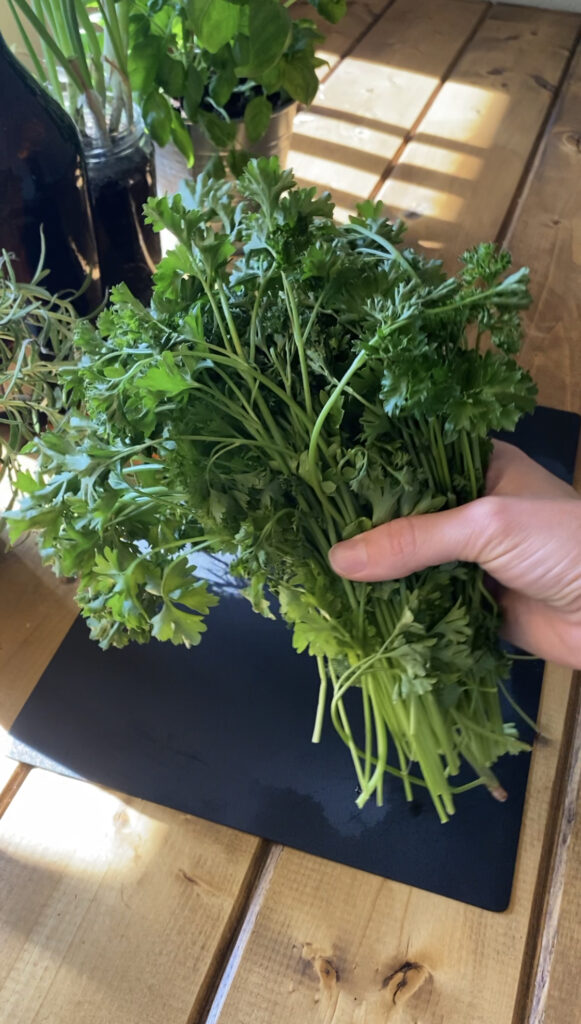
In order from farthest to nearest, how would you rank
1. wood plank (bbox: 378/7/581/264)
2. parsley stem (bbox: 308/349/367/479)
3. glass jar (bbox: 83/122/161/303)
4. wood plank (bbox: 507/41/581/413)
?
1. wood plank (bbox: 378/7/581/264)
2. wood plank (bbox: 507/41/581/413)
3. glass jar (bbox: 83/122/161/303)
4. parsley stem (bbox: 308/349/367/479)

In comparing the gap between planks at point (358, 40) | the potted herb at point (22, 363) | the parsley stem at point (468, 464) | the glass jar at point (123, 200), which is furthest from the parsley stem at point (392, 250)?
the gap between planks at point (358, 40)

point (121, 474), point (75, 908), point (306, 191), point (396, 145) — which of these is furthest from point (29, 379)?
point (396, 145)

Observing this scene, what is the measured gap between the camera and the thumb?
63 centimetres

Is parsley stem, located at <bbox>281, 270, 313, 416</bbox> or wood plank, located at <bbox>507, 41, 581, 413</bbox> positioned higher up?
parsley stem, located at <bbox>281, 270, 313, 416</bbox>

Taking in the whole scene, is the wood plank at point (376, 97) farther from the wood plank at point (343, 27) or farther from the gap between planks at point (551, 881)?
the gap between planks at point (551, 881)

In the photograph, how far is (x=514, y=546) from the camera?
67cm

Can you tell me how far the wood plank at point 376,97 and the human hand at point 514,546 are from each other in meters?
0.69

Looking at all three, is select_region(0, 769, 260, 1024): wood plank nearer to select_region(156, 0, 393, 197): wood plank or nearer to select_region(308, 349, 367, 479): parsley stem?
select_region(308, 349, 367, 479): parsley stem

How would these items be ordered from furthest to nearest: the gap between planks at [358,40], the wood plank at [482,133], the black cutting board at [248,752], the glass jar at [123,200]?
the gap between planks at [358,40] < the wood plank at [482,133] < the glass jar at [123,200] < the black cutting board at [248,752]

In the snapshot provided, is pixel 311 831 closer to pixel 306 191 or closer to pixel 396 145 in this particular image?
pixel 306 191

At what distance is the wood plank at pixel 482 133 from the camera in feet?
4.17

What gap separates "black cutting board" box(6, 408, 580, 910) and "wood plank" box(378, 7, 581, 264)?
0.71 meters

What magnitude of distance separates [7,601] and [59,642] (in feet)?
0.27

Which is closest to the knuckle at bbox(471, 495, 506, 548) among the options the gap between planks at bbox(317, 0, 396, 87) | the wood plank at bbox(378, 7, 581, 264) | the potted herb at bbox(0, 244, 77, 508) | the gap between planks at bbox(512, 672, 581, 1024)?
the gap between planks at bbox(512, 672, 581, 1024)
